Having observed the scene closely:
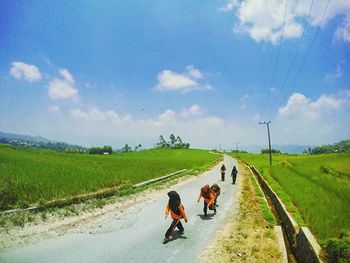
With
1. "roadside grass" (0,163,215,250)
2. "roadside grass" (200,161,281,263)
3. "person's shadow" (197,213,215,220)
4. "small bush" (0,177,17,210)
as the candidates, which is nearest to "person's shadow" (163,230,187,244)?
"roadside grass" (200,161,281,263)

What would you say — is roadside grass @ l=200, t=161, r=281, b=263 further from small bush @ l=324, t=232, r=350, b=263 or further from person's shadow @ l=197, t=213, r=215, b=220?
small bush @ l=324, t=232, r=350, b=263

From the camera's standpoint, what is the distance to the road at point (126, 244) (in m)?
8.49

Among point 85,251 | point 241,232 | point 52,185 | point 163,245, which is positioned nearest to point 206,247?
point 163,245

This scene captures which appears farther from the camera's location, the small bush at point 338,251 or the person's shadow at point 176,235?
the person's shadow at point 176,235

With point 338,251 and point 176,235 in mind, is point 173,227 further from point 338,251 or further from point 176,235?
point 338,251

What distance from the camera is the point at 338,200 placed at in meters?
14.8

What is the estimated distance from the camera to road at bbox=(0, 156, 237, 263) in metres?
8.49

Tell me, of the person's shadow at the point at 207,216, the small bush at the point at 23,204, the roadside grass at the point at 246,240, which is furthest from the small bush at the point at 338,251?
the small bush at the point at 23,204

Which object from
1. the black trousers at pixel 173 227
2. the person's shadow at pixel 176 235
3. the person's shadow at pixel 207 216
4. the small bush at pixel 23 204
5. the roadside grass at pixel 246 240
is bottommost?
the roadside grass at pixel 246 240

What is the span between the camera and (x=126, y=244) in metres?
9.62

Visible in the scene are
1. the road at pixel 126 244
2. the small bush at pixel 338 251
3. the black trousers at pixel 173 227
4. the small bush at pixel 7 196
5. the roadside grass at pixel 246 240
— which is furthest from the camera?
the small bush at pixel 7 196

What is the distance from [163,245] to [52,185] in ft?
32.9

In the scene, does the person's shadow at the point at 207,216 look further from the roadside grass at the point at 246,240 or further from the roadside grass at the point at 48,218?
the roadside grass at the point at 48,218

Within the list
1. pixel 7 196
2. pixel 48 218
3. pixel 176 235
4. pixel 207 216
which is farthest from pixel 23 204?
pixel 207 216
